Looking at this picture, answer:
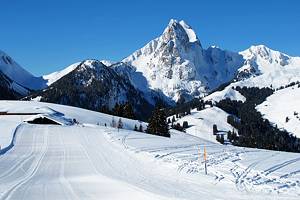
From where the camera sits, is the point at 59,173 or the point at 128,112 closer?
the point at 59,173

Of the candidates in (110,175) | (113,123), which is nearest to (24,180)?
(110,175)

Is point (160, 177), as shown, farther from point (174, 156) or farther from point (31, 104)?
point (31, 104)

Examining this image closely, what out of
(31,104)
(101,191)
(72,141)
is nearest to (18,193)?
(101,191)

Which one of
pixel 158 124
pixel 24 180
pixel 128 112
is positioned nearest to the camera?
pixel 24 180

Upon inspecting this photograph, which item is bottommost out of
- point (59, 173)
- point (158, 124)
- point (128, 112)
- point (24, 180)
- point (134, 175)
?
point (24, 180)

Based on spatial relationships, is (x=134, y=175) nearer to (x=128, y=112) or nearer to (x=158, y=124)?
(x=158, y=124)

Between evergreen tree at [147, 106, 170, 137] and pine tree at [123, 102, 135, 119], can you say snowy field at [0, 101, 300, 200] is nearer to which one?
evergreen tree at [147, 106, 170, 137]

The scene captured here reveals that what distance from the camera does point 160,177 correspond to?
83.3 ft

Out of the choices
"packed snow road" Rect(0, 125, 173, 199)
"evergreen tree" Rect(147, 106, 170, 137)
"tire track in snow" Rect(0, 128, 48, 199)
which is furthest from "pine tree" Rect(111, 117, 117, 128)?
"tire track in snow" Rect(0, 128, 48, 199)

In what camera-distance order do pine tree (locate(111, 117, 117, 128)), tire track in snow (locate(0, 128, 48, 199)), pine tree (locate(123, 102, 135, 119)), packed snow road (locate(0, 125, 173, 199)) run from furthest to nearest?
pine tree (locate(123, 102, 135, 119)) → pine tree (locate(111, 117, 117, 128)) → packed snow road (locate(0, 125, 173, 199)) → tire track in snow (locate(0, 128, 48, 199))

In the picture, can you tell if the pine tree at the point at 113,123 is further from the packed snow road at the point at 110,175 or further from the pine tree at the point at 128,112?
the packed snow road at the point at 110,175

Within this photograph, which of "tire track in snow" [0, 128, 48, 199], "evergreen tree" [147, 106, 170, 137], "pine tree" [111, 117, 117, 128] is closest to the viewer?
"tire track in snow" [0, 128, 48, 199]

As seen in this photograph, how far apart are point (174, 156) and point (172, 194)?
A: 1548 cm

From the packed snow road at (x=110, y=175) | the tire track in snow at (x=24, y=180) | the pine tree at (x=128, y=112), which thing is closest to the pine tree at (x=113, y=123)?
the pine tree at (x=128, y=112)
